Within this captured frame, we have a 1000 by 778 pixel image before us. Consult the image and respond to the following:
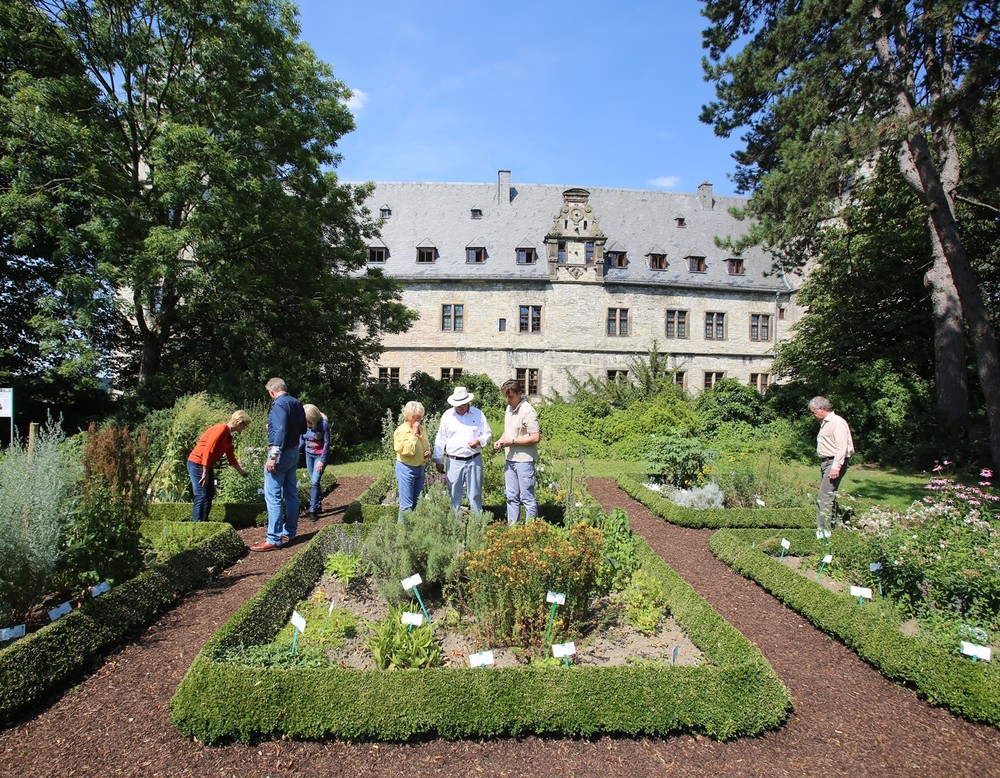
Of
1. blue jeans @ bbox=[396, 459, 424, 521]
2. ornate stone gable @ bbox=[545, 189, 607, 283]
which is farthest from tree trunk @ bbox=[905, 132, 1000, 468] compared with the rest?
ornate stone gable @ bbox=[545, 189, 607, 283]

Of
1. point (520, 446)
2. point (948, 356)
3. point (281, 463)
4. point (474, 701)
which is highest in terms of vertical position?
point (948, 356)

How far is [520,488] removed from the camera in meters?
6.40

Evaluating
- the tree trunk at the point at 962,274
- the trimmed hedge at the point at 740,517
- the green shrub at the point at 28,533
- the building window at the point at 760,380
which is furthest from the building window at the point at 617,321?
the green shrub at the point at 28,533

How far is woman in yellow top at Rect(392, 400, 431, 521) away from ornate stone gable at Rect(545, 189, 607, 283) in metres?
20.6

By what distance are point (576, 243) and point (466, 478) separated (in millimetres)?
21774

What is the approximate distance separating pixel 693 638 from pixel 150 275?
1282cm

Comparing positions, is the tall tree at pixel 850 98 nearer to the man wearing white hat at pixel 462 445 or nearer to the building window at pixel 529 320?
the man wearing white hat at pixel 462 445

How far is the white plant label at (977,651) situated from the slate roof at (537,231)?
76.6 feet

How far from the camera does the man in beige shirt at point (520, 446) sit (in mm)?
6262

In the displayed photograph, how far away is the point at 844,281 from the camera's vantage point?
1891 cm

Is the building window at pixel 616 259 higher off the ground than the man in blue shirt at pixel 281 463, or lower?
higher

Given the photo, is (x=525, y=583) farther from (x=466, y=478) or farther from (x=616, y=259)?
(x=616, y=259)

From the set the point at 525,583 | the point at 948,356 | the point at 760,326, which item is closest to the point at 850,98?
the point at 948,356

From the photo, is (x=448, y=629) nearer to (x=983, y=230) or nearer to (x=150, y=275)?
(x=150, y=275)
